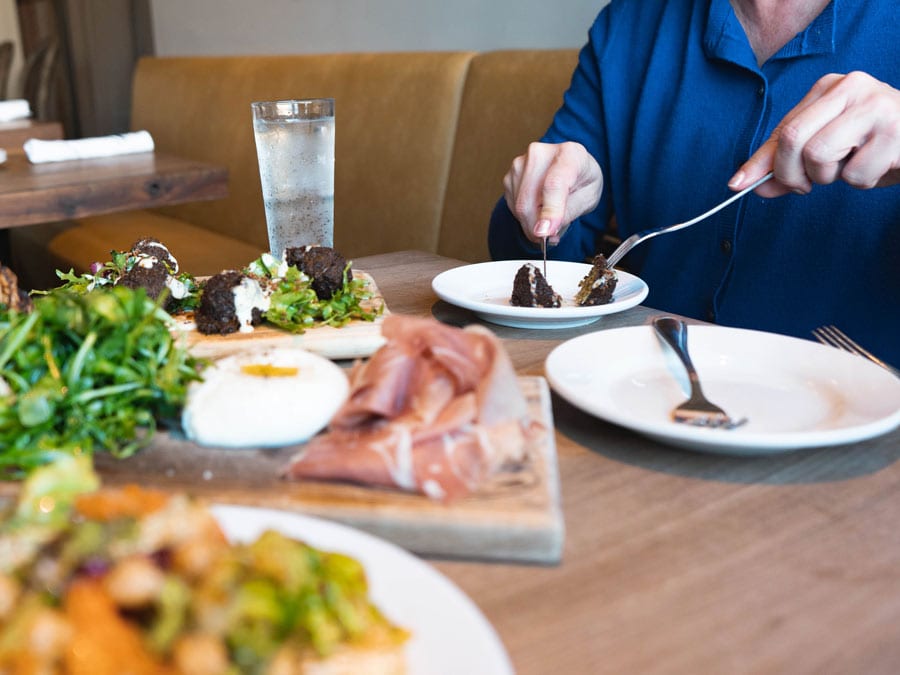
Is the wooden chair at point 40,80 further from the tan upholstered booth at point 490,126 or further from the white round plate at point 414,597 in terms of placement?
the white round plate at point 414,597

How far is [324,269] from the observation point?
4.26 feet

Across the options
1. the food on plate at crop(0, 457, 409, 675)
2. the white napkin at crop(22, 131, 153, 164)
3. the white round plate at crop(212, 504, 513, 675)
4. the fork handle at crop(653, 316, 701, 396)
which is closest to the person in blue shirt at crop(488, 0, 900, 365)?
the fork handle at crop(653, 316, 701, 396)

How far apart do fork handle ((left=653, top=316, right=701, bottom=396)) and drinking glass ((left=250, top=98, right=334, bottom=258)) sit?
770 mm

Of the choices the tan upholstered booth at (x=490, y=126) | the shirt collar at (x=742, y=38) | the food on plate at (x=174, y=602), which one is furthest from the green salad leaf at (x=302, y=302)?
the tan upholstered booth at (x=490, y=126)

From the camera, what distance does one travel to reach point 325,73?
3.65 m

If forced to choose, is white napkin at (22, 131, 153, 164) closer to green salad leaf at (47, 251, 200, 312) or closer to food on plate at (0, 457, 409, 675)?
green salad leaf at (47, 251, 200, 312)

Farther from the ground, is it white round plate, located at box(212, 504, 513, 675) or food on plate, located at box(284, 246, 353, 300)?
white round plate, located at box(212, 504, 513, 675)

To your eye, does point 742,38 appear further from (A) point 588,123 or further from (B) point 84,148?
(B) point 84,148

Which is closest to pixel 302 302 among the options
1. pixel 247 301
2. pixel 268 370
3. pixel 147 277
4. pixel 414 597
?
pixel 247 301

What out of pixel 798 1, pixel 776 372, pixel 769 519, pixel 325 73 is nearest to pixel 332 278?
pixel 776 372

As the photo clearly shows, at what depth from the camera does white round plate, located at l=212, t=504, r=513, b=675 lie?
516 mm

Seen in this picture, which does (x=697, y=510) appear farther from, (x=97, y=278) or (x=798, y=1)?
(x=798, y=1)

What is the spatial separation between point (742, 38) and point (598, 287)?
75 centimetres

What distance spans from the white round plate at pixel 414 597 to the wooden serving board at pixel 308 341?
45cm
